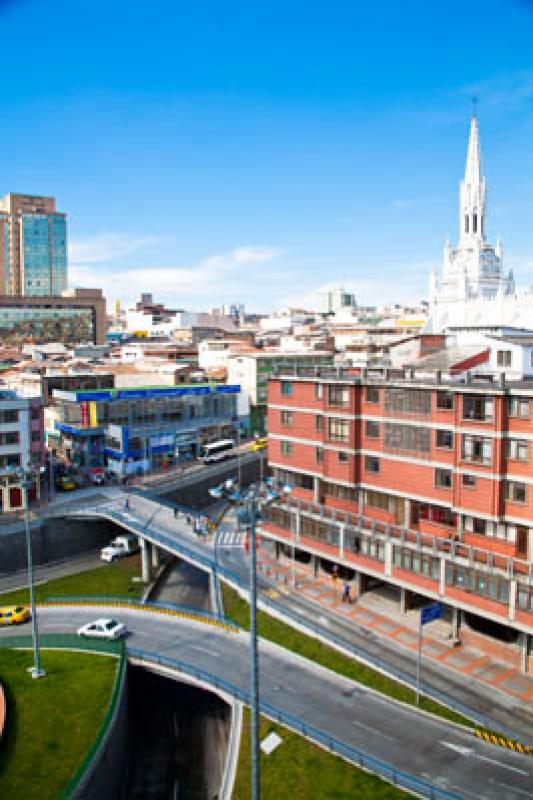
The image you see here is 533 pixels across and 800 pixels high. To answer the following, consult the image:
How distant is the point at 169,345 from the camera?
124312mm

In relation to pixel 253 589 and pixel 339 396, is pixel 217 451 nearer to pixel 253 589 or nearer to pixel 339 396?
pixel 339 396

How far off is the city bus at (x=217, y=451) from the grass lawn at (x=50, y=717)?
40.3 meters

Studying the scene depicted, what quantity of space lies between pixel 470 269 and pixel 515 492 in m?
105

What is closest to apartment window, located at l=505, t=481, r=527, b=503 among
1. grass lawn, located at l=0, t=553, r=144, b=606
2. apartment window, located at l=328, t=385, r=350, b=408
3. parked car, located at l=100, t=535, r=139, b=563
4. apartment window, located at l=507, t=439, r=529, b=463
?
apartment window, located at l=507, t=439, r=529, b=463

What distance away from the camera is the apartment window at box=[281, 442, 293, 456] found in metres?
48.4

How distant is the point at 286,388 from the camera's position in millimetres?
48438

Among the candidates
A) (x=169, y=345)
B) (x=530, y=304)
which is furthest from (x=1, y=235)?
(x=530, y=304)

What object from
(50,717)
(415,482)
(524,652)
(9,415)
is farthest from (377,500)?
(9,415)

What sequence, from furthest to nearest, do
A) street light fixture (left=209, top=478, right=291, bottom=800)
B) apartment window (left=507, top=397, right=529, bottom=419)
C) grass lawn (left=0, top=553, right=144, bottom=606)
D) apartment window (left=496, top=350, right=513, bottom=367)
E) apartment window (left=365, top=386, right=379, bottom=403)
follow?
grass lawn (left=0, top=553, right=144, bottom=606) < apartment window (left=496, top=350, right=513, bottom=367) < apartment window (left=365, top=386, right=379, bottom=403) < apartment window (left=507, top=397, right=529, bottom=419) < street light fixture (left=209, top=478, right=291, bottom=800)

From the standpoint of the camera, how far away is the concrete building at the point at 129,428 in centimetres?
7119

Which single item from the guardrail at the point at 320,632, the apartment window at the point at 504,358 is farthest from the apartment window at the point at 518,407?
the guardrail at the point at 320,632

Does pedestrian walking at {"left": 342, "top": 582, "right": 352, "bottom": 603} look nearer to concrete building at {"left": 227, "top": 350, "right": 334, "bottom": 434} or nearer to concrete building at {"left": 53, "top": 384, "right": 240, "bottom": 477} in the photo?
concrete building at {"left": 53, "top": 384, "right": 240, "bottom": 477}

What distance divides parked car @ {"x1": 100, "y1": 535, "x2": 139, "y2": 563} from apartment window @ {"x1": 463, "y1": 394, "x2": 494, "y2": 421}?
3348 centimetres

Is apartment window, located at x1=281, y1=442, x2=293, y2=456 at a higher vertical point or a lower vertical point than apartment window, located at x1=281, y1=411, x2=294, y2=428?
lower
